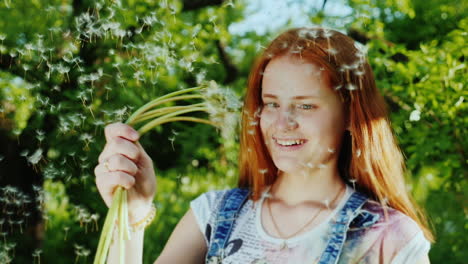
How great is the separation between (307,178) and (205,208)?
331 millimetres

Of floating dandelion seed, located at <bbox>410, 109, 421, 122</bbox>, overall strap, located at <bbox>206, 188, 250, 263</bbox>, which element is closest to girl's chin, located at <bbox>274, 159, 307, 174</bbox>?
overall strap, located at <bbox>206, 188, 250, 263</bbox>

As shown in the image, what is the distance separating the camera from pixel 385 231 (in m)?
1.57

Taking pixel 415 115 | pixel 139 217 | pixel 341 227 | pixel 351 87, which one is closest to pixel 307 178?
pixel 341 227

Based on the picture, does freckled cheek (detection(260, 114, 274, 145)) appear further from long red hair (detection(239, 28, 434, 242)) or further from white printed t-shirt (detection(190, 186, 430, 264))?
white printed t-shirt (detection(190, 186, 430, 264))

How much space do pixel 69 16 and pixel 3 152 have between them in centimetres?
80

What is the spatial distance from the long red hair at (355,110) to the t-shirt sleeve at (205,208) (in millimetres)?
138

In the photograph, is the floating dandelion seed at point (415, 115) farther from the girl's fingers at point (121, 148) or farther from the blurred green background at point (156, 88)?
the girl's fingers at point (121, 148)

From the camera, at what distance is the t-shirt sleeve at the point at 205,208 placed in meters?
1.78

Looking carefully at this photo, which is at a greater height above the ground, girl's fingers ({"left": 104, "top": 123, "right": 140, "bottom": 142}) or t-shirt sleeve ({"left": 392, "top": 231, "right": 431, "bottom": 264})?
girl's fingers ({"left": 104, "top": 123, "right": 140, "bottom": 142})

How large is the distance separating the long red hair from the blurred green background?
362 mm

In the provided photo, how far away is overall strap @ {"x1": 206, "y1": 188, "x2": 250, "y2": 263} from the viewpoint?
1680mm

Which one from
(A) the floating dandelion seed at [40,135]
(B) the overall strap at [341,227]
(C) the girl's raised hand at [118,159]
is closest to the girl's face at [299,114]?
(B) the overall strap at [341,227]

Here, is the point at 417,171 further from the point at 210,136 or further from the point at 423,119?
the point at 210,136

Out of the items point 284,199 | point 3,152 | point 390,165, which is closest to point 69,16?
point 3,152
